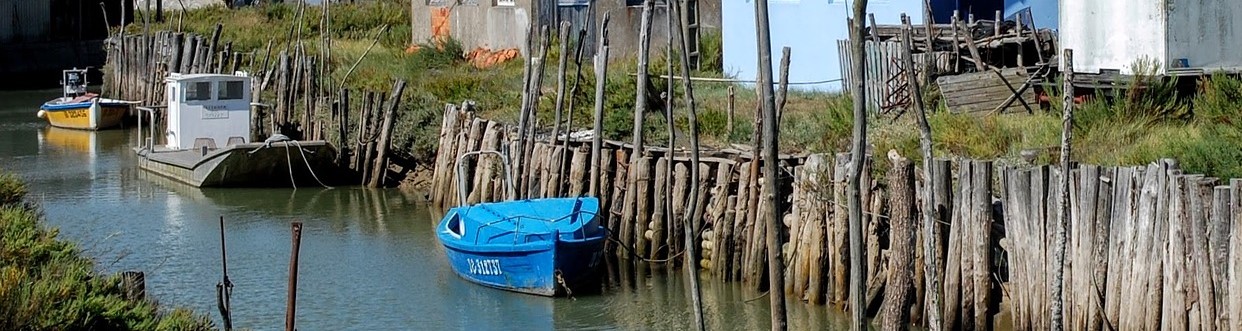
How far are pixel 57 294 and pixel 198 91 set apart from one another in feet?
58.2

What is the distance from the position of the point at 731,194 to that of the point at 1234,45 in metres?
7.36

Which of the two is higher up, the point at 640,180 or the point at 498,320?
the point at 640,180

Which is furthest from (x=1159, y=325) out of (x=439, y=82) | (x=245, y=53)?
(x=245, y=53)

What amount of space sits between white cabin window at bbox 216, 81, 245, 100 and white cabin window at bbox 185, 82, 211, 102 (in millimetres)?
200

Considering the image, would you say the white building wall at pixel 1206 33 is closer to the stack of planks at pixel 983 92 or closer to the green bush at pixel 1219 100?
the green bush at pixel 1219 100

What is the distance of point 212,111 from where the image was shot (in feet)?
95.2

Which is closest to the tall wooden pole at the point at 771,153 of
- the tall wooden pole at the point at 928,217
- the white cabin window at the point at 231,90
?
the tall wooden pole at the point at 928,217

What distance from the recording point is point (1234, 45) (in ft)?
70.7

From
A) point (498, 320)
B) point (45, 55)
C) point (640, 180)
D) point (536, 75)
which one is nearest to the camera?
point (498, 320)

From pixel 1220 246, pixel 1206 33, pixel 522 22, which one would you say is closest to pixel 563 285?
A: pixel 1220 246

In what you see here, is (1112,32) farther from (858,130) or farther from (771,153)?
(771,153)

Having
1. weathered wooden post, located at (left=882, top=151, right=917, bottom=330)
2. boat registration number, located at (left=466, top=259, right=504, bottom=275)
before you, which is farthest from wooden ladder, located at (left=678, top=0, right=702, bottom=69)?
weathered wooden post, located at (left=882, top=151, right=917, bottom=330)

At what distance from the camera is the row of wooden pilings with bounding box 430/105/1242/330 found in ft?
43.2

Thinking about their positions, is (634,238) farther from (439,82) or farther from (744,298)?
(439,82)
